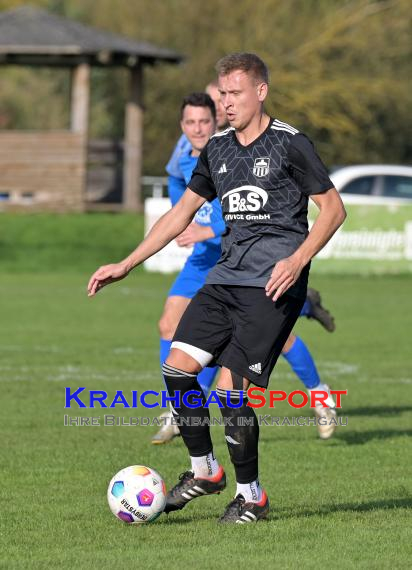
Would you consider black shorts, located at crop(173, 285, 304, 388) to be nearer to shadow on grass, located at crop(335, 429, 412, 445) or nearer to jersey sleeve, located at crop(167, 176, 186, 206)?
jersey sleeve, located at crop(167, 176, 186, 206)

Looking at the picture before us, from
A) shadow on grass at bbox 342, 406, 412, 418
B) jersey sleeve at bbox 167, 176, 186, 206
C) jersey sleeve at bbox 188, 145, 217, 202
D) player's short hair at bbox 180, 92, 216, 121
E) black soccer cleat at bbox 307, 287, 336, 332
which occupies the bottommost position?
shadow on grass at bbox 342, 406, 412, 418

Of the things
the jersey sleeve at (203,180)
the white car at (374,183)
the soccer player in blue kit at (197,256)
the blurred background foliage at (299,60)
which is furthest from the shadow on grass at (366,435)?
the blurred background foliage at (299,60)

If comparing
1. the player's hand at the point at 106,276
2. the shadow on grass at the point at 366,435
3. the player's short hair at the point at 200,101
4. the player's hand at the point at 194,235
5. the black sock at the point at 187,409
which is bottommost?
the shadow on grass at the point at 366,435

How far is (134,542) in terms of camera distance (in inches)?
215

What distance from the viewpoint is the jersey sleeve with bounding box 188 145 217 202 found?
6047mm

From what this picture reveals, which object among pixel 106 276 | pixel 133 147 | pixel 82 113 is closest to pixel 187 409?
pixel 106 276

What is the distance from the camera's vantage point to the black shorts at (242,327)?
5781 mm

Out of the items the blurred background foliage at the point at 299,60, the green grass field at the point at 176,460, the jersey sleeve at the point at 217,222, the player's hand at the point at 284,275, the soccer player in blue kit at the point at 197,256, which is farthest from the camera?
the blurred background foliage at the point at 299,60

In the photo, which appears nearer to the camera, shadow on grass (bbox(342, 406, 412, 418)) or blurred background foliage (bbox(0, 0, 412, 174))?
shadow on grass (bbox(342, 406, 412, 418))

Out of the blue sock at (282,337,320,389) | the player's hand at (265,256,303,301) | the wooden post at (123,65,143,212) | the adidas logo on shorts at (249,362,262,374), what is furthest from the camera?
the wooden post at (123,65,143,212)

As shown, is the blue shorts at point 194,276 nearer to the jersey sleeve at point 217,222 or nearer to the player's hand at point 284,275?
the jersey sleeve at point 217,222

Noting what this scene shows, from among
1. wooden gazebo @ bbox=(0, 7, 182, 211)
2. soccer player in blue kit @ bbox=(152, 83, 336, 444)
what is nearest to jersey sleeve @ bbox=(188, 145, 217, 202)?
soccer player in blue kit @ bbox=(152, 83, 336, 444)

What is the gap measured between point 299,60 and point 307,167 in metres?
34.6

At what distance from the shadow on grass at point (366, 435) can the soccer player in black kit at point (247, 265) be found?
262 cm
